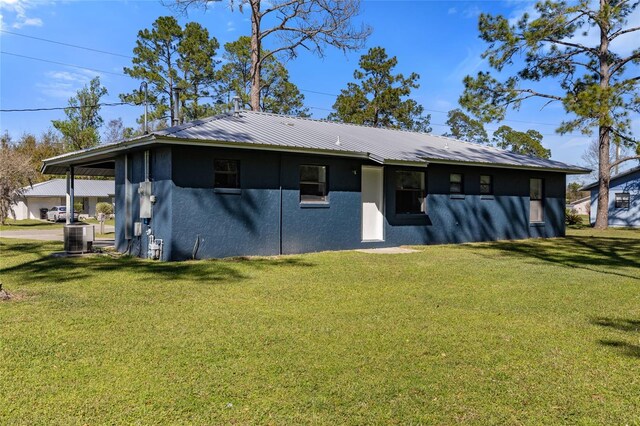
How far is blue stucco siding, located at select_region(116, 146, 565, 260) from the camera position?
1017 cm

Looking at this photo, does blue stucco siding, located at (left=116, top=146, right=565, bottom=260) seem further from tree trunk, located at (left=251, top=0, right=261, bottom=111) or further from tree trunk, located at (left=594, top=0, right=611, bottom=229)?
tree trunk, located at (left=594, top=0, right=611, bottom=229)

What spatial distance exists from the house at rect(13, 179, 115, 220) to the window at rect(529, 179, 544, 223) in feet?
114

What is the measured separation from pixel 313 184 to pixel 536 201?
9.93 metres

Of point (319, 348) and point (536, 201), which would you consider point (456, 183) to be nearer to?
point (536, 201)

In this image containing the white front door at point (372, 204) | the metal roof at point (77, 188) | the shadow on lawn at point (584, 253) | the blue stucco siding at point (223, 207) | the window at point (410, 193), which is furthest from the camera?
the metal roof at point (77, 188)

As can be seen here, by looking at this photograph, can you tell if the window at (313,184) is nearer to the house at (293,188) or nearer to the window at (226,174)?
the house at (293,188)

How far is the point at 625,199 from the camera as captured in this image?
94.3ft

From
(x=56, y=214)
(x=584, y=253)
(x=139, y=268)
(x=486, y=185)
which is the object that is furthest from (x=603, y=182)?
(x=56, y=214)

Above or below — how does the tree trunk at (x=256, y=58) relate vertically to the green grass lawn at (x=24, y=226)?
above

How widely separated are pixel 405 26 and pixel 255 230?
483 inches

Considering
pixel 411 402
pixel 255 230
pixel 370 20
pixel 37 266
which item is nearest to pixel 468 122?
pixel 370 20

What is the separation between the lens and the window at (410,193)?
13625 millimetres

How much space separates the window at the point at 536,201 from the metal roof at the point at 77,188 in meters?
34.8

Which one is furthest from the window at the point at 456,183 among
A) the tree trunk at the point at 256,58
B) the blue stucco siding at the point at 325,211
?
the tree trunk at the point at 256,58
